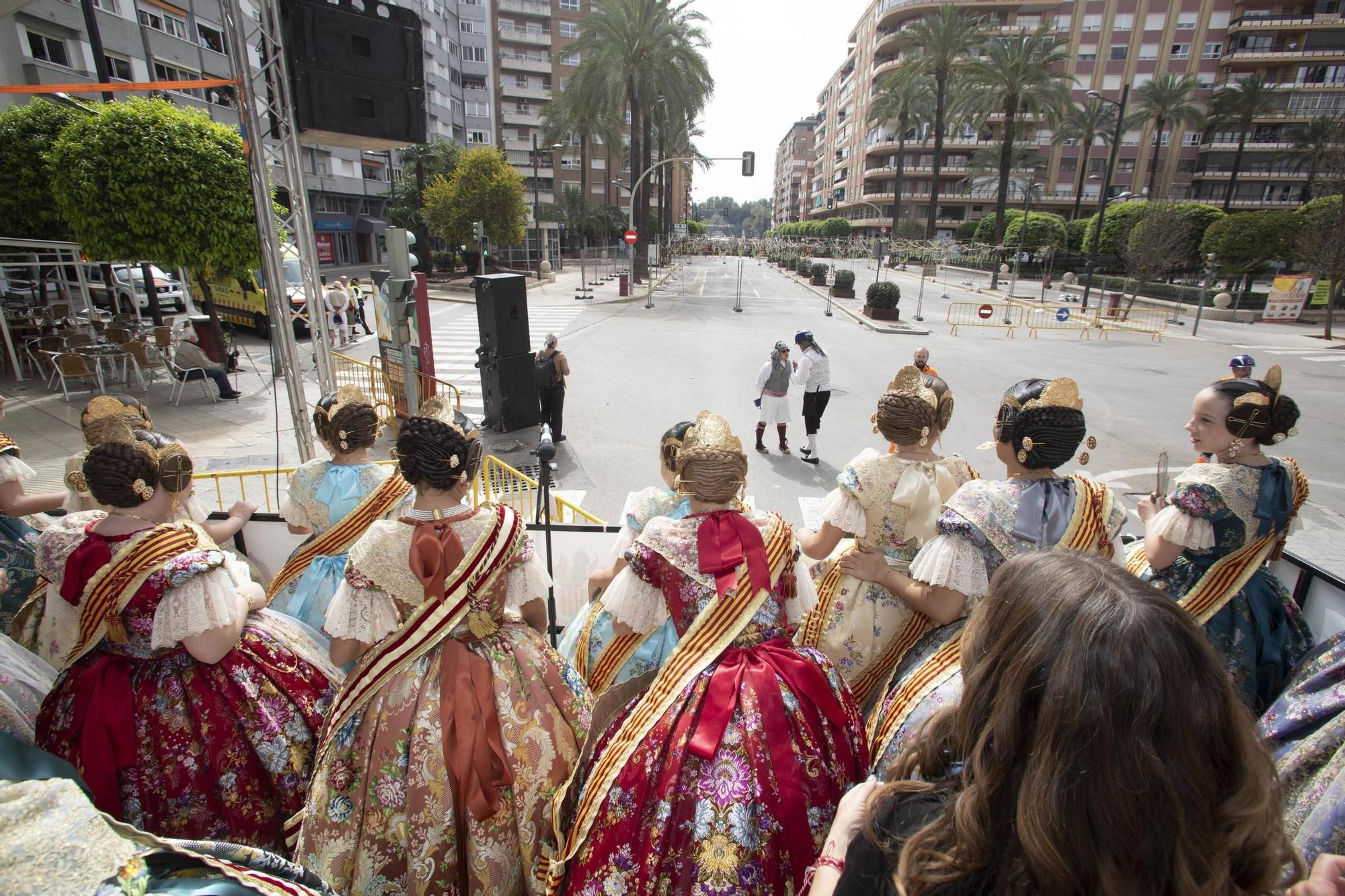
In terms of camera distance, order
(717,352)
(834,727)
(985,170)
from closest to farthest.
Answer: (834,727)
(717,352)
(985,170)

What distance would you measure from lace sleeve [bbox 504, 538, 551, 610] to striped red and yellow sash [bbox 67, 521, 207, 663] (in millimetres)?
1164

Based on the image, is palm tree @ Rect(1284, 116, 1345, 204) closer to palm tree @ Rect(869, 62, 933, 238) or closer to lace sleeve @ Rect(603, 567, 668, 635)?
palm tree @ Rect(869, 62, 933, 238)

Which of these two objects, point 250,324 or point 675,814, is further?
point 250,324

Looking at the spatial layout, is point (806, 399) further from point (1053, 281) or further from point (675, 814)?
point (1053, 281)

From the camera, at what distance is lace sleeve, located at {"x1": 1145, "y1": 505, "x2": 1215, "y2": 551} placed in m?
2.81

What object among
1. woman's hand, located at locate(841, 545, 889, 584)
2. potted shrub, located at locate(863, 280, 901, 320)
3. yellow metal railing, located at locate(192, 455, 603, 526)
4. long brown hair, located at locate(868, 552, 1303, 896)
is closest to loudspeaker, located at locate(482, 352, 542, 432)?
yellow metal railing, located at locate(192, 455, 603, 526)

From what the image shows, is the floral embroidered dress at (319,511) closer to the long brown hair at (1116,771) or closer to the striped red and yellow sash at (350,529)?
the striped red and yellow sash at (350,529)

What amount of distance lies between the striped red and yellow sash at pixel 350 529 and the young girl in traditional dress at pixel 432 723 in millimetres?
847

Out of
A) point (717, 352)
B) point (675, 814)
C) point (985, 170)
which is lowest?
point (717, 352)

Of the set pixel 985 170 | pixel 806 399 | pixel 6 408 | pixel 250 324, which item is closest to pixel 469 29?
pixel 985 170

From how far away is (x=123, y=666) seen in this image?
247cm

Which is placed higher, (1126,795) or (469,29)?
(469,29)

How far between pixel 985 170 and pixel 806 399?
5322cm

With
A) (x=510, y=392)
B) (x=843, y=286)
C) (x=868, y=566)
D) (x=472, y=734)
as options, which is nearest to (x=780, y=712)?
(x=868, y=566)
